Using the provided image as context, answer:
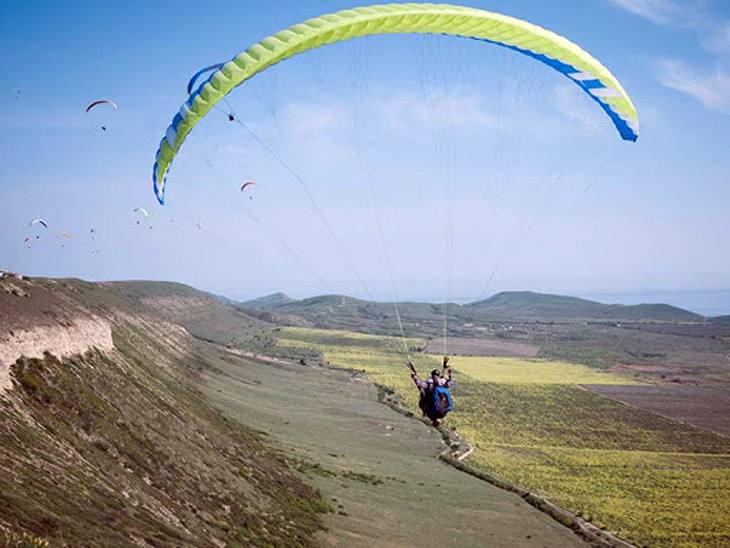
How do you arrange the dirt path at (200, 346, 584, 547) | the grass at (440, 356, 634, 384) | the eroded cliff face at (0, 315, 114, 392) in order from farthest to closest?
the grass at (440, 356, 634, 384)
the dirt path at (200, 346, 584, 547)
the eroded cliff face at (0, 315, 114, 392)

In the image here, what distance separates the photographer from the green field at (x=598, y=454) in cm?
3148

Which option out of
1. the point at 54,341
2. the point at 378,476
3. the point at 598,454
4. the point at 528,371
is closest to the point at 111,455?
the point at 54,341

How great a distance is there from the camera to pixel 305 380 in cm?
7425

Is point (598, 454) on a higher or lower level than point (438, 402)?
lower

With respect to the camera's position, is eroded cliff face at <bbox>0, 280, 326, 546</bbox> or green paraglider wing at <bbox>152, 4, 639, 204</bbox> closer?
eroded cliff face at <bbox>0, 280, 326, 546</bbox>

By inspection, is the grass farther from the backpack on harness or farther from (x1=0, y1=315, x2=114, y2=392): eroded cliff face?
the backpack on harness

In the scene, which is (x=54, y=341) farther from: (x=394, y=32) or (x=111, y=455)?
(x=394, y=32)

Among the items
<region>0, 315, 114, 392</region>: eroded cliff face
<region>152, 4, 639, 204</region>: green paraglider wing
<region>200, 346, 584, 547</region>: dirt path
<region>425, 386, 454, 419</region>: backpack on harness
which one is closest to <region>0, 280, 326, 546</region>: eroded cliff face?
<region>0, 315, 114, 392</region>: eroded cliff face

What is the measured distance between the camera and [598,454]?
4731cm

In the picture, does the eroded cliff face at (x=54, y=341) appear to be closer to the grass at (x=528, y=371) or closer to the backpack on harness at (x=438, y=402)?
the backpack on harness at (x=438, y=402)

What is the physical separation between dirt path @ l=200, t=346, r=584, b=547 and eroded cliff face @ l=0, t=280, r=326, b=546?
2.95 m

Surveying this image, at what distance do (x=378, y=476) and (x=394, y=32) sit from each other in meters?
27.3

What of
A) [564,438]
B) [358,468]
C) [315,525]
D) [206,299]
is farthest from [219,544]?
[206,299]

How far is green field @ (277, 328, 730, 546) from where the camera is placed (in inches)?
1240
